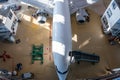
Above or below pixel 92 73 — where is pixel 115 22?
above

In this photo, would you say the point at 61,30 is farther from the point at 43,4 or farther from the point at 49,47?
the point at 43,4

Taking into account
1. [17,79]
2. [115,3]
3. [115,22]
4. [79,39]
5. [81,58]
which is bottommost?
[17,79]

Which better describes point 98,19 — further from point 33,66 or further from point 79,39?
point 33,66

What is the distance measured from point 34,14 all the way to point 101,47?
22.9 ft

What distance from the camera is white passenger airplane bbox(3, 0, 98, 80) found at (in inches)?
465

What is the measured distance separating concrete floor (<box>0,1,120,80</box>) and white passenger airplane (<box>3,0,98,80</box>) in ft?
6.20

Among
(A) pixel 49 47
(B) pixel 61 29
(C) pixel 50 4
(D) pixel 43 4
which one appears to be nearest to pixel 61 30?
(B) pixel 61 29

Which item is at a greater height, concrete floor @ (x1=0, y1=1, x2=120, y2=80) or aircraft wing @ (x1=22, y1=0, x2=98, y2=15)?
aircraft wing @ (x1=22, y1=0, x2=98, y2=15)

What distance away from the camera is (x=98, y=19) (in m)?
17.5

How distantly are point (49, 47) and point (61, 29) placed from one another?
3.61 metres

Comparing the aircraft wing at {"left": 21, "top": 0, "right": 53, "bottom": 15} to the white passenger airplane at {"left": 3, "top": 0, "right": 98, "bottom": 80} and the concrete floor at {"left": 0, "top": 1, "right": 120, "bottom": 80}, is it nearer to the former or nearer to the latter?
the white passenger airplane at {"left": 3, "top": 0, "right": 98, "bottom": 80}

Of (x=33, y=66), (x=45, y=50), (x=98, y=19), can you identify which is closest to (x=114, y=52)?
(x=98, y=19)

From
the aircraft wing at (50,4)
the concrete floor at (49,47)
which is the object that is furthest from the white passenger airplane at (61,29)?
the concrete floor at (49,47)

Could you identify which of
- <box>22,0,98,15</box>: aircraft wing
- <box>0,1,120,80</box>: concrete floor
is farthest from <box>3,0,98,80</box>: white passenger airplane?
<box>0,1,120,80</box>: concrete floor
